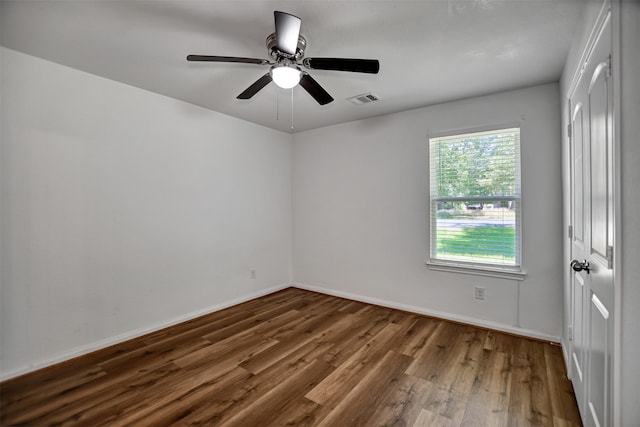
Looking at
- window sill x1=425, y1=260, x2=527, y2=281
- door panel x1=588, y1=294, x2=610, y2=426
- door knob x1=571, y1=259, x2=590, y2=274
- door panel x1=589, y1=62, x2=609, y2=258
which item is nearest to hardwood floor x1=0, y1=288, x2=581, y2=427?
door panel x1=588, y1=294, x2=610, y2=426

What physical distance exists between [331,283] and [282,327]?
4.41 ft

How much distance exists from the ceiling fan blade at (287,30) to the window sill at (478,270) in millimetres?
2776

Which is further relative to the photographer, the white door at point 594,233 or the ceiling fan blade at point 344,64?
the ceiling fan blade at point 344,64

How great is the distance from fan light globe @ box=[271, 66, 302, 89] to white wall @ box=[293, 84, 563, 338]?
6.81 ft

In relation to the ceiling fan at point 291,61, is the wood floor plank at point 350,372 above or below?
below

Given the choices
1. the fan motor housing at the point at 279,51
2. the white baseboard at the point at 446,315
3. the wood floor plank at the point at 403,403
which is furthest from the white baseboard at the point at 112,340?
the fan motor housing at the point at 279,51

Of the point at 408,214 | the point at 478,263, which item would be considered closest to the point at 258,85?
the point at 408,214

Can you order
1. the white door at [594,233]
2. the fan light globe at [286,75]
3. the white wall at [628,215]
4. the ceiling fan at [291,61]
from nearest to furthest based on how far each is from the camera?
the white wall at [628,215], the white door at [594,233], the ceiling fan at [291,61], the fan light globe at [286,75]

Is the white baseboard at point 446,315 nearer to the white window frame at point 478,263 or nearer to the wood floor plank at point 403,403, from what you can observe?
the white window frame at point 478,263

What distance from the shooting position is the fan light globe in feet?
6.24

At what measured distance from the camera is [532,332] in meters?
2.86

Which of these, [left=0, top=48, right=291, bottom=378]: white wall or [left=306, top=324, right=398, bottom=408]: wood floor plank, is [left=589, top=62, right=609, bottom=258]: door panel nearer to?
[left=306, top=324, right=398, bottom=408]: wood floor plank

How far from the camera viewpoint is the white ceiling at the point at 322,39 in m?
1.76

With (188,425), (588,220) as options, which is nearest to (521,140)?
(588,220)
